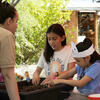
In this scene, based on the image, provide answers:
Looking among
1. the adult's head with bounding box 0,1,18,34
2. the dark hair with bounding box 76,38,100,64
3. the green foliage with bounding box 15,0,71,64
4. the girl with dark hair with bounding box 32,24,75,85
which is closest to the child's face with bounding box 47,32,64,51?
the girl with dark hair with bounding box 32,24,75,85

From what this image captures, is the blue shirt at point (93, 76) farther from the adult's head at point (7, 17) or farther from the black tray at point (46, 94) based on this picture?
the adult's head at point (7, 17)

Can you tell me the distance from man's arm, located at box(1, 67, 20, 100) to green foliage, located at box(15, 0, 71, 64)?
586 centimetres

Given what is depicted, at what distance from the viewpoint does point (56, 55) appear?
2.79 metres

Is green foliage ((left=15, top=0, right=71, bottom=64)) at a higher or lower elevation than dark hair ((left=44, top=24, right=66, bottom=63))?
lower

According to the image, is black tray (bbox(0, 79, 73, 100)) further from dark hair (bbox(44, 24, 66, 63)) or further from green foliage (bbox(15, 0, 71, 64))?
green foliage (bbox(15, 0, 71, 64))

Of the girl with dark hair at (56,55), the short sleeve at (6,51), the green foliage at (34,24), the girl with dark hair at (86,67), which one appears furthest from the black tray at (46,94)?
the green foliage at (34,24)

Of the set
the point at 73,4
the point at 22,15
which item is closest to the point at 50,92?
the point at 22,15

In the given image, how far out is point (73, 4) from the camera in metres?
10.8

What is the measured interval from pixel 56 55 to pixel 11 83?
3.93ft

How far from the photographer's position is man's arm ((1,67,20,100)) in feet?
5.31

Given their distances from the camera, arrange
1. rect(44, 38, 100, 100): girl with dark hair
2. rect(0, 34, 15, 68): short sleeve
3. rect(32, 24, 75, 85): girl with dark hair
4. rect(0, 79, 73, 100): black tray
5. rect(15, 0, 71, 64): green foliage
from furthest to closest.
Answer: rect(15, 0, 71, 64): green foliage, rect(32, 24, 75, 85): girl with dark hair, rect(44, 38, 100, 100): girl with dark hair, rect(0, 79, 73, 100): black tray, rect(0, 34, 15, 68): short sleeve

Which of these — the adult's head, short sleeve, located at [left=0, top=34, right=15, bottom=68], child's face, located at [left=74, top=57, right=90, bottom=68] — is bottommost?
child's face, located at [left=74, top=57, right=90, bottom=68]

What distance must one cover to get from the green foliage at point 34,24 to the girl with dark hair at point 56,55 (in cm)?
471

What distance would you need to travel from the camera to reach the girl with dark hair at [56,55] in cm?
273
